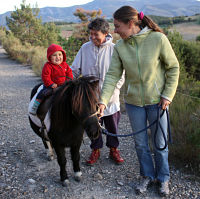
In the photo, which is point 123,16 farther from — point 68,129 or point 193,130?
point 193,130

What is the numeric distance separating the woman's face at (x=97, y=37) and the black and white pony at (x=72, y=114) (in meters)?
0.84

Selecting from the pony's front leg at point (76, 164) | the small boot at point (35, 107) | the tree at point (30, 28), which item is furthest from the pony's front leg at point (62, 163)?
the tree at point (30, 28)

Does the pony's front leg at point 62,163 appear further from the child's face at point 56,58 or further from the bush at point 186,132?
→ the bush at point 186,132

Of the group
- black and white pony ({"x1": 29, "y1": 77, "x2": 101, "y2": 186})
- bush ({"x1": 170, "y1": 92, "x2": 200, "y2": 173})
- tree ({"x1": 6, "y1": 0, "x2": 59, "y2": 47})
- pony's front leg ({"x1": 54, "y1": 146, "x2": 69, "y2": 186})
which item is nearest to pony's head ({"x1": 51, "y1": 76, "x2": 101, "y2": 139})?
black and white pony ({"x1": 29, "y1": 77, "x2": 101, "y2": 186})

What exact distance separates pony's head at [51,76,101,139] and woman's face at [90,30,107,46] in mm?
841

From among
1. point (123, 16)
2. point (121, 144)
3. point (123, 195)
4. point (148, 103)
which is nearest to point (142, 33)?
point (123, 16)

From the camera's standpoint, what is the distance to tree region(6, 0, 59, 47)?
21.0m

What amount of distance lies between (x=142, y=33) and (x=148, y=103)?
74 centimetres

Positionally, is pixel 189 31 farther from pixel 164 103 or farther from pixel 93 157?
pixel 164 103

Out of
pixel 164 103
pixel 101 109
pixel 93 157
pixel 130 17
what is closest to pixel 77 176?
pixel 93 157

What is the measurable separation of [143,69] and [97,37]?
92 cm

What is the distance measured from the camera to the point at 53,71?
3094 mm

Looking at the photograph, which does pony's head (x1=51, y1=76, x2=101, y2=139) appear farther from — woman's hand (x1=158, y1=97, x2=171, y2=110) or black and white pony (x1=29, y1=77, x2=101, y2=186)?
woman's hand (x1=158, y1=97, x2=171, y2=110)

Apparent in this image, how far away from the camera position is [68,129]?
2533 mm
